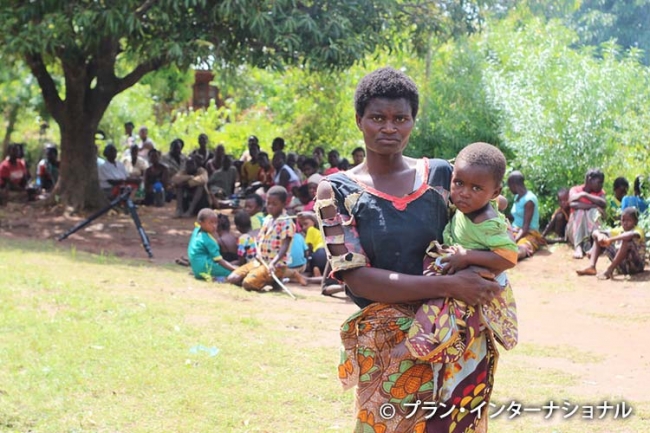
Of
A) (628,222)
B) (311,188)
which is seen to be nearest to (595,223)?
(628,222)

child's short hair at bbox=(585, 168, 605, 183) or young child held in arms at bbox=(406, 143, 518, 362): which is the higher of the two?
child's short hair at bbox=(585, 168, 605, 183)

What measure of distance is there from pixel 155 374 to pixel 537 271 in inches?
262

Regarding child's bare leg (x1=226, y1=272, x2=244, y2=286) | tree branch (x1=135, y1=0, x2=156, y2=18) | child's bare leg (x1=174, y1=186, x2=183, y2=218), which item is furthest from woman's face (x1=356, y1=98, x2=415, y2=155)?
child's bare leg (x1=174, y1=186, x2=183, y2=218)

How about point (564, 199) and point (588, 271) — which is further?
point (564, 199)

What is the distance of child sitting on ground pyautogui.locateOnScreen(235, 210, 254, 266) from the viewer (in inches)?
387

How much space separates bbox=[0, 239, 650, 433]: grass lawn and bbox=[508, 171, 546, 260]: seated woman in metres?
4.04

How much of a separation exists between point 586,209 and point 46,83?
8.26 meters

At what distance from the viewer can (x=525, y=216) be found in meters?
11.9

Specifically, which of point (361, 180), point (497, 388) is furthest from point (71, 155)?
point (361, 180)

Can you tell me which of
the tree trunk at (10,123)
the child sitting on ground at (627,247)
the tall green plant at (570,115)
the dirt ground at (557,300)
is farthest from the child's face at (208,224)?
the tree trunk at (10,123)

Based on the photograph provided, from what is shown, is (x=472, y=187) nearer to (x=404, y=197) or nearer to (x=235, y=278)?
(x=404, y=197)

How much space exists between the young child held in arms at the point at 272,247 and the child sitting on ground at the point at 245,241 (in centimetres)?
36

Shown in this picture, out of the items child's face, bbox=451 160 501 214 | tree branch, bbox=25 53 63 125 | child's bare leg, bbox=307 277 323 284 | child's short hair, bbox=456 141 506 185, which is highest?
tree branch, bbox=25 53 63 125

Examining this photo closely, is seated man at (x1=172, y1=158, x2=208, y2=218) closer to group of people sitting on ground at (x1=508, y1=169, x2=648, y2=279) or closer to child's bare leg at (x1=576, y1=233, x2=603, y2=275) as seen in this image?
group of people sitting on ground at (x1=508, y1=169, x2=648, y2=279)
